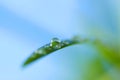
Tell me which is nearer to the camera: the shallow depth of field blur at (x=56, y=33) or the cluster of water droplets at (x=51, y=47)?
the cluster of water droplets at (x=51, y=47)

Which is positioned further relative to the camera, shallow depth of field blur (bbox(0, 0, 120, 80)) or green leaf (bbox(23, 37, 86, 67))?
shallow depth of field blur (bbox(0, 0, 120, 80))

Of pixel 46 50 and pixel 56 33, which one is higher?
pixel 56 33

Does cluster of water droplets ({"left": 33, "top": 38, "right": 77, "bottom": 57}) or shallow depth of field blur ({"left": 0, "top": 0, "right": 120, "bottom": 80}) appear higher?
shallow depth of field blur ({"left": 0, "top": 0, "right": 120, "bottom": 80})

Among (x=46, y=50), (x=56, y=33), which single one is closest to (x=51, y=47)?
(x=46, y=50)

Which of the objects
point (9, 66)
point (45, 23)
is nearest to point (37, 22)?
point (45, 23)

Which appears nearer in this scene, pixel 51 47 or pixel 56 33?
pixel 51 47

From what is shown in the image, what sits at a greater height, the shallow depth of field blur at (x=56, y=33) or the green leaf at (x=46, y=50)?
the shallow depth of field blur at (x=56, y=33)

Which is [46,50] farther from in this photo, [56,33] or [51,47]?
[56,33]

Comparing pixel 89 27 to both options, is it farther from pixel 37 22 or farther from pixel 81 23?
pixel 37 22
